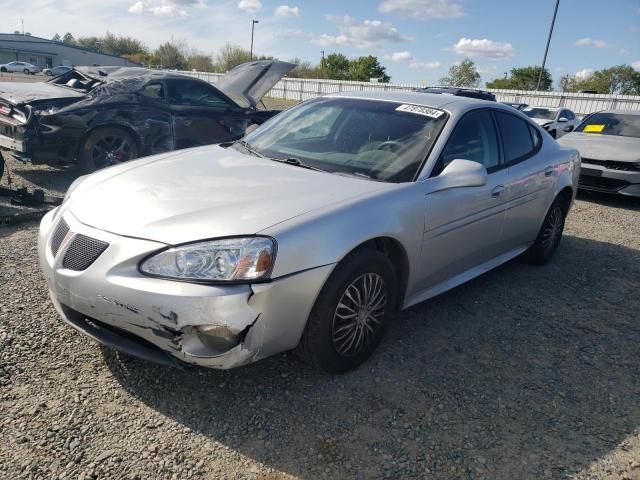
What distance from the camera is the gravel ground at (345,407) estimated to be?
217 cm

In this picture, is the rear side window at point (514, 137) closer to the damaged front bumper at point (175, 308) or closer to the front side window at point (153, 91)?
the damaged front bumper at point (175, 308)

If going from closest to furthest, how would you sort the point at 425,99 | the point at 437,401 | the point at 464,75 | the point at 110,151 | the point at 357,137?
1. the point at 437,401
2. the point at 357,137
3. the point at 425,99
4. the point at 110,151
5. the point at 464,75

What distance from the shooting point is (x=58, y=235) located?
260 cm

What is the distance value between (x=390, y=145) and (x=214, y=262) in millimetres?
1586

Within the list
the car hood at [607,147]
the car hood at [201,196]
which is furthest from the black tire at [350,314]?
the car hood at [607,147]

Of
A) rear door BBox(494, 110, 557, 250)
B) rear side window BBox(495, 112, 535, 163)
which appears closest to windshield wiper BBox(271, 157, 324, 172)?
rear door BBox(494, 110, 557, 250)

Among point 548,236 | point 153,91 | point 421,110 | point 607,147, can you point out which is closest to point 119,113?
point 153,91

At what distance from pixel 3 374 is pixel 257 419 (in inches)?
54.0

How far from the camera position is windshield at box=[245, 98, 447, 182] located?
3125 millimetres

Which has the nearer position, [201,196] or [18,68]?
[201,196]

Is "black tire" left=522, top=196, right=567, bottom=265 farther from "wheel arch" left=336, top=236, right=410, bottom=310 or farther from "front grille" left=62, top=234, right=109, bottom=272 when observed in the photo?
"front grille" left=62, top=234, right=109, bottom=272

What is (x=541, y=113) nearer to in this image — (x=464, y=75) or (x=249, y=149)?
(x=249, y=149)

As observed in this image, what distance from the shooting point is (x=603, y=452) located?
241 cm

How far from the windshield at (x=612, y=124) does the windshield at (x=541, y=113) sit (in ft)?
23.1
